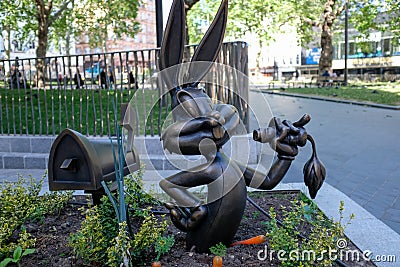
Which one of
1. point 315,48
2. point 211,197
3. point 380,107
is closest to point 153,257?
point 211,197

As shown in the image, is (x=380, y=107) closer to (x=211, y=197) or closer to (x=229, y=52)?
(x=229, y=52)

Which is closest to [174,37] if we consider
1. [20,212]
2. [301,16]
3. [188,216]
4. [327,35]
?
[188,216]

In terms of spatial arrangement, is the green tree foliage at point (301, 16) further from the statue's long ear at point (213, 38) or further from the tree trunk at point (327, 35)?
the statue's long ear at point (213, 38)

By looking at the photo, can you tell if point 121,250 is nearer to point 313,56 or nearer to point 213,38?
point 213,38

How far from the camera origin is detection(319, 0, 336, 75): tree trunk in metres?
27.9

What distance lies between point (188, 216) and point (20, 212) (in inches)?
63.7

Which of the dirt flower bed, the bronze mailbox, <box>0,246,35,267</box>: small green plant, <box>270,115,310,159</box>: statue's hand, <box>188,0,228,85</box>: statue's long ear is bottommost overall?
the dirt flower bed

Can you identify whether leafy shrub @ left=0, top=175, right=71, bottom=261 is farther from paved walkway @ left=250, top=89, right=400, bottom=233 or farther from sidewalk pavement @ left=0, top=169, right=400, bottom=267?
paved walkway @ left=250, top=89, right=400, bottom=233

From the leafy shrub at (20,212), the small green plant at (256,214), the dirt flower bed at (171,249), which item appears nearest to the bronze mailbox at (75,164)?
the dirt flower bed at (171,249)

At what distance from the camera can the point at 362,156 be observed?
26.0ft

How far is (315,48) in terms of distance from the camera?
2162 inches

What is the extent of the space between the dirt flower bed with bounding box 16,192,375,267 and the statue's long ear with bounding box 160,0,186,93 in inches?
54.6

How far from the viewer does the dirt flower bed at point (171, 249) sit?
2988 millimetres

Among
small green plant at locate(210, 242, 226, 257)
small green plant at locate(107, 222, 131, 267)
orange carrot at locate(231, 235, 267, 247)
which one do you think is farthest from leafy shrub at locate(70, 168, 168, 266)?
orange carrot at locate(231, 235, 267, 247)
